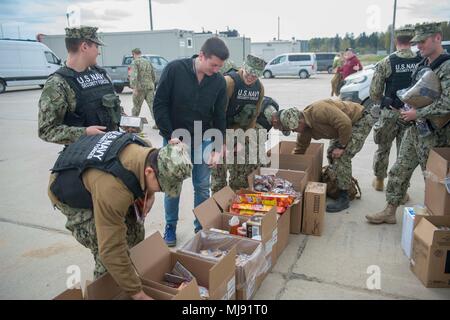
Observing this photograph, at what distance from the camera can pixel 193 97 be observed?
9.48 feet

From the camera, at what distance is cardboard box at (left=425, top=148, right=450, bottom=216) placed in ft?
8.86

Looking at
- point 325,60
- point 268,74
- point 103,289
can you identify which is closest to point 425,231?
point 103,289

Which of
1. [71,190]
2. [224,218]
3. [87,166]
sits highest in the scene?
[87,166]

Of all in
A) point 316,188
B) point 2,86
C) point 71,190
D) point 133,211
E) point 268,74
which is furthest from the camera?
point 268,74

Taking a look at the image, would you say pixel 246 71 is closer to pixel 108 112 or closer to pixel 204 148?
pixel 204 148

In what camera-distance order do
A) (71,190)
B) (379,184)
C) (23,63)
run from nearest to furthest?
(71,190) < (379,184) < (23,63)

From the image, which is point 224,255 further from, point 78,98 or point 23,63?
point 23,63

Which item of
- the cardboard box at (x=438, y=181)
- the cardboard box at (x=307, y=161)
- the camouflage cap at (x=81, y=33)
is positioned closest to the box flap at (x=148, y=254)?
the camouflage cap at (x=81, y=33)

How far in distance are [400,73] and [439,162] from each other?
4.36 ft

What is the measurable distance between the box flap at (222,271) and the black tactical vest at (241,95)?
1624mm

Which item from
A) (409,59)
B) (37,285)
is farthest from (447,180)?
(37,285)

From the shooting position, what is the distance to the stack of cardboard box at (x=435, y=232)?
2479 mm
